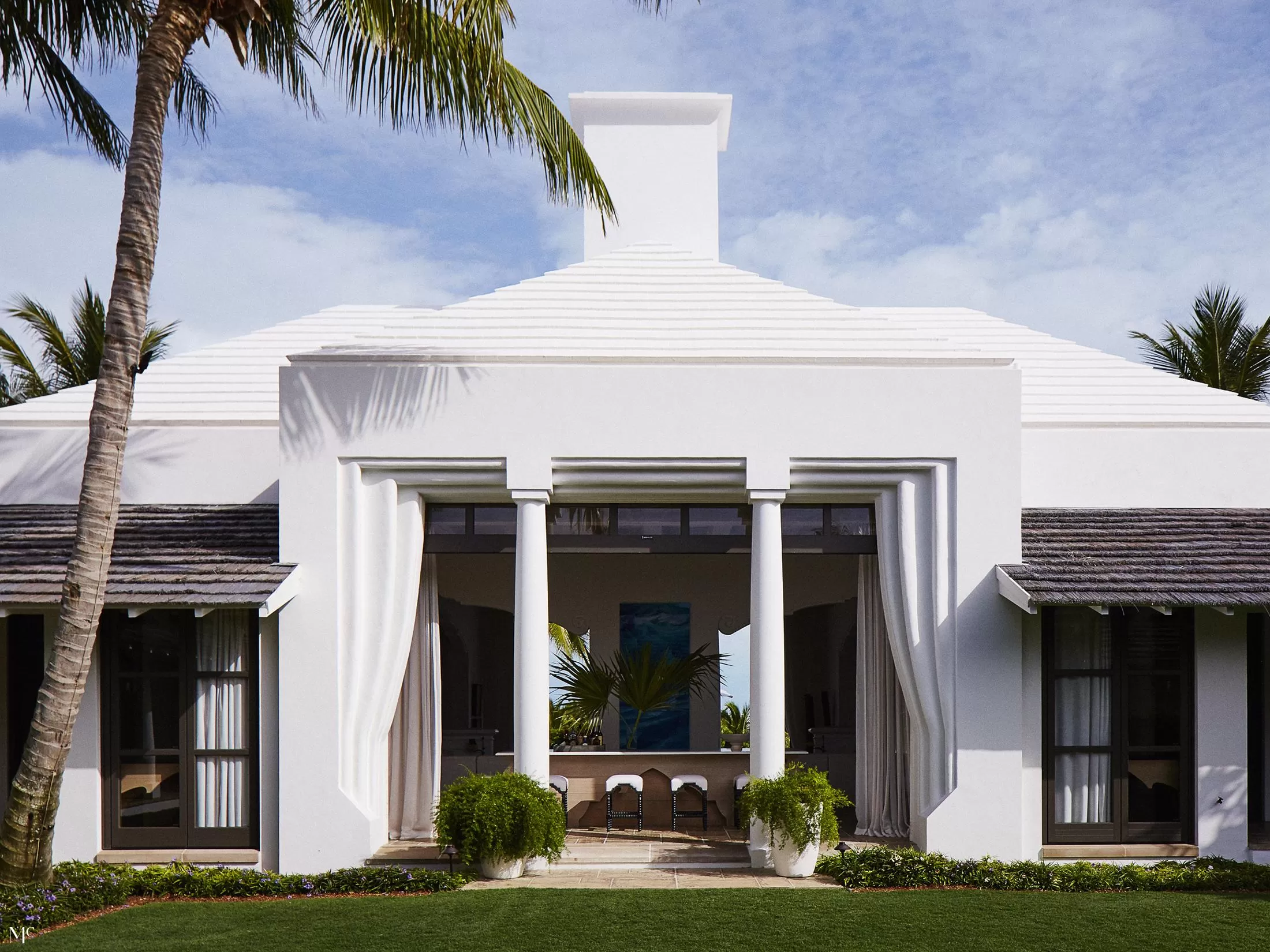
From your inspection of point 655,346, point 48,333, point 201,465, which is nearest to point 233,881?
point 201,465

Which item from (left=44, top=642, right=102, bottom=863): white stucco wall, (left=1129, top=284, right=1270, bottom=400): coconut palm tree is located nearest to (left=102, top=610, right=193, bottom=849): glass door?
(left=44, top=642, right=102, bottom=863): white stucco wall

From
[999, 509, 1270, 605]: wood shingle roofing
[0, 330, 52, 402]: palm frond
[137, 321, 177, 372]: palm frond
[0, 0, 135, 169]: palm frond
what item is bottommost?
[999, 509, 1270, 605]: wood shingle roofing

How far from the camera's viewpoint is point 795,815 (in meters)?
9.84

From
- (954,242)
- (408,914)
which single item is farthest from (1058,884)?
(954,242)

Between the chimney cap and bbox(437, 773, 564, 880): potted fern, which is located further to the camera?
the chimney cap

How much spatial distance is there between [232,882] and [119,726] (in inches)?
79.4

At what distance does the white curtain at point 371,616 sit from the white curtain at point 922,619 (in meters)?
4.86

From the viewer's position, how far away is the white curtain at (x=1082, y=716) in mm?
10797

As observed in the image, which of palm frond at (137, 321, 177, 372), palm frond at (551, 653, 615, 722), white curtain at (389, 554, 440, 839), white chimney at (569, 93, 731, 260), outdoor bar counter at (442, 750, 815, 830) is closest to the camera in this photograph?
white curtain at (389, 554, 440, 839)

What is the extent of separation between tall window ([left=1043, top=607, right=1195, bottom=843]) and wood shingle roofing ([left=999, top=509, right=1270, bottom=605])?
1.88 ft

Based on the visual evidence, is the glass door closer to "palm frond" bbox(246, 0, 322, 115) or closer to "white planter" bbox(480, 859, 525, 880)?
"white planter" bbox(480, 859, 525, 880)

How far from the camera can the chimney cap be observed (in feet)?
55.4

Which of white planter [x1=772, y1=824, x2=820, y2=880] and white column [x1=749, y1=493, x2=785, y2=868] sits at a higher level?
white column [x1=749, y1=493, x2=785, y2=868]

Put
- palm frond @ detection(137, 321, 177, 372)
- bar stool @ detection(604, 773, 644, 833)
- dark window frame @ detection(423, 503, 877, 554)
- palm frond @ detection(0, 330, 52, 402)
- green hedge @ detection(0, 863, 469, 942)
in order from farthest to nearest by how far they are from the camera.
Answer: palm frond @ detection(137, 321, 177, 372) < palm frond @ detection(0, 330, 52, 402) < bar stool @ detection(604, 773, 644, 833) < dark window frame @ detection(423, 503, 877, 554) < green hedge @ detection(0, 863, 469, 942)
